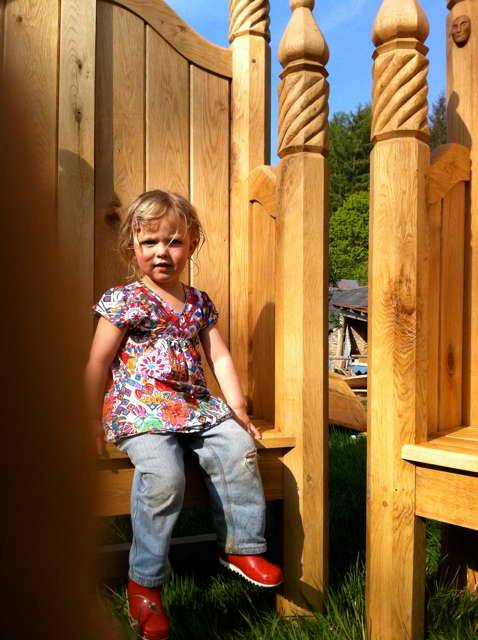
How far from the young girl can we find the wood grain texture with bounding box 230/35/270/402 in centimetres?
34

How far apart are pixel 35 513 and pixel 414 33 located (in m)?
1.93

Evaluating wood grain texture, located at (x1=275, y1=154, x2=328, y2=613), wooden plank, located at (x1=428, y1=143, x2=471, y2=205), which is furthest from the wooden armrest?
wooden plank, located at (x1=428, y1=143, x2=471, y2=205)

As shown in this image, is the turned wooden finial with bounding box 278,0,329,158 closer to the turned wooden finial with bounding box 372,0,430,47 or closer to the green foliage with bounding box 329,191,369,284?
the turned wooden finial with bounding box 372,0,430,47

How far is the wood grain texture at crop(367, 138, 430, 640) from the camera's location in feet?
6.17

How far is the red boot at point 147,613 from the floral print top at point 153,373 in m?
0.40

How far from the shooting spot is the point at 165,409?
1.97 meters

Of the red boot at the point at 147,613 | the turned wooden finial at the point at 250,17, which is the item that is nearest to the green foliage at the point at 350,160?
the turned wooden finial at the point at 250,17

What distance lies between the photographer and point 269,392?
246 centimetres

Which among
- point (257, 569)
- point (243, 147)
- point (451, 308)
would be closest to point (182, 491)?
point (257, 569)

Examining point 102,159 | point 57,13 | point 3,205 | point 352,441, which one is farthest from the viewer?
point 352,441

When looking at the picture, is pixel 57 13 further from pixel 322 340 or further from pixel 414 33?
pixel 322 340

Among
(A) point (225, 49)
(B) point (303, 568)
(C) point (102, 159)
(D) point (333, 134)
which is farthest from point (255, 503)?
(D) point (333, 134)

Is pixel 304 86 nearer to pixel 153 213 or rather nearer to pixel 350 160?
pixel 153 213

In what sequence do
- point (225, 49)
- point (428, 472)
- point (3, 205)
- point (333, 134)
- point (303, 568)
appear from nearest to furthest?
point (3, 205)
point (428, 472)
point (303, 568)
point (225, 49)
point (333, 134)
